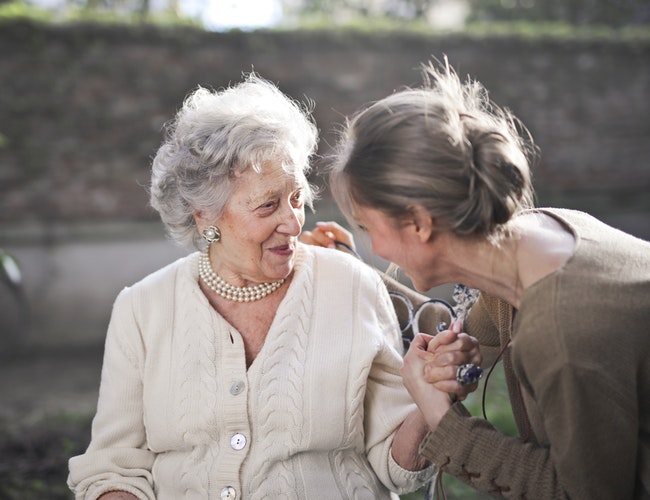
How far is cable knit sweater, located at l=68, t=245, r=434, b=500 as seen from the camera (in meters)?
2.40

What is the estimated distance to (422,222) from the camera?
77.4 inches

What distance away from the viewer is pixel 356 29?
8.14 metres

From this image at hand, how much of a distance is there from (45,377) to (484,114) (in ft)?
17.6

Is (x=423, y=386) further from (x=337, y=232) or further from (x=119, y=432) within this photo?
(x=119, y=432)

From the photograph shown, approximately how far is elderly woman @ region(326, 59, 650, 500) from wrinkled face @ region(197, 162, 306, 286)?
1.42ft

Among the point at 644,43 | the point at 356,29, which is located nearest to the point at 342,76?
the point at 356,29

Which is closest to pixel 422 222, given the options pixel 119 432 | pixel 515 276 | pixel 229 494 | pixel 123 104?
pixel 515 276

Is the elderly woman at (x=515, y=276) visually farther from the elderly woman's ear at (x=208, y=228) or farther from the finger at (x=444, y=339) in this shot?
the elderly woman's ear at (x=208, y=228)

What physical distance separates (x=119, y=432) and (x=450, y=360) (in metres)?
1.14

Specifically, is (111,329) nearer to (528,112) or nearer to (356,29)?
(356,29)

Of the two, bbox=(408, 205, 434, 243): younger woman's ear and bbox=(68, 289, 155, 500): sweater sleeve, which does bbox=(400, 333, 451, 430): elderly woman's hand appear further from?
bbox=(68, 289, 155, 500): sweater sleeve

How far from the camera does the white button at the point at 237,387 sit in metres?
2.44

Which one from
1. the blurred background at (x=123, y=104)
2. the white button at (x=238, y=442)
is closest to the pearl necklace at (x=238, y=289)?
the white button at (x=238, y=442)

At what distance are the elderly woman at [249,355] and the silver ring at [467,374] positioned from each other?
0.35 meters
